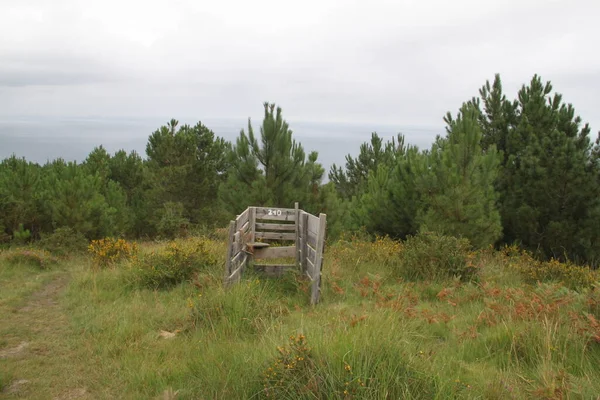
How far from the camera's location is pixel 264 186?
1205 cm

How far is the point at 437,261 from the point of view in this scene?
754 cm

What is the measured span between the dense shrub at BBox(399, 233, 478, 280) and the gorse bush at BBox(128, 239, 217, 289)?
3.28m

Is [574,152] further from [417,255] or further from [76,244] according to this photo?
[76,244]

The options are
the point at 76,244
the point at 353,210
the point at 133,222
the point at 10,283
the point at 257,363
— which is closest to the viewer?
the point at 257,363

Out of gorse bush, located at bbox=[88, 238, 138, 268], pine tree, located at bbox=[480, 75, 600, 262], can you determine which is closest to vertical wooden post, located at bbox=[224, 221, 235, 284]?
gorse bush, located at bbox=[88, 238, 138, 268]

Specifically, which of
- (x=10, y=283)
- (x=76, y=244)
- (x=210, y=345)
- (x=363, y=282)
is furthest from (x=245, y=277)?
(x=76, y=244)

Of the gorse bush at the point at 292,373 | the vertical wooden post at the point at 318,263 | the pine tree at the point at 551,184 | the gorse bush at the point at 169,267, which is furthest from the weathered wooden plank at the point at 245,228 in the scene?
the pine tree at the point at 551,184

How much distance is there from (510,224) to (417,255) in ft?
24.2

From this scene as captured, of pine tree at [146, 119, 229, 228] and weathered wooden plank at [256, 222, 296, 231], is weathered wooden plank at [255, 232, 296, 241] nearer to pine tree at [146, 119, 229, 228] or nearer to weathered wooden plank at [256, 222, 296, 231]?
weathered wooden plank at [256, 222, 296, 231]

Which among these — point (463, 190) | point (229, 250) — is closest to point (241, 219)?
point (229, 250)

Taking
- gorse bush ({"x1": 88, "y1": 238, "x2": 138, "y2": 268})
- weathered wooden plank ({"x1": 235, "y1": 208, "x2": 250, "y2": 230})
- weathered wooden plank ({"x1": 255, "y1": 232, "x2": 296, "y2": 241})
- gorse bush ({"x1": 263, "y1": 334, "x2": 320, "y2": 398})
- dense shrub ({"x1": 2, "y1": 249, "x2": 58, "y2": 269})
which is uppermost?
weathered wooden plank ({"x1": 235, "y1": 208, "x2": 250, "y2": 230})

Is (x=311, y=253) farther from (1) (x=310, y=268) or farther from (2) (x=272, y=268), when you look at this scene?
(2) (x=272, y=268)

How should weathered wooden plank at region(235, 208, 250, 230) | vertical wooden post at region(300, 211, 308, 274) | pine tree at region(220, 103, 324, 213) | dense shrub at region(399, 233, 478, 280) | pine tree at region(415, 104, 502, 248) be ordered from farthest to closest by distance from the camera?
pine tree at region(220, 103, 324, 213) < pine tree at region(415, 104, 502, 248) < dense shrub at region(399, 233, 478, 280) < vertical wooden post at region(300, 211, 308, 274) < weathered wooden plank at region(235, 208, 250, 230)

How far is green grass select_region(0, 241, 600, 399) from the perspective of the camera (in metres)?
3.23
